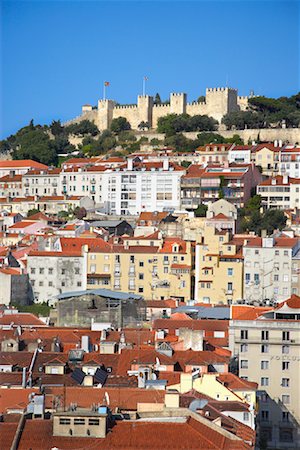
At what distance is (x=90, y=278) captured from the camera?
1544 inches

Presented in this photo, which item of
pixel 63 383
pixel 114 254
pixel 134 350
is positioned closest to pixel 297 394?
pixel 134 350

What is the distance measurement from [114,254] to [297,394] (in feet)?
49.3

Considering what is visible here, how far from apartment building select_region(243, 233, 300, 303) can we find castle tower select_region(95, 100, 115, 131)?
34692 millimetres

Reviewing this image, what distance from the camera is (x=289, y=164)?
182 ft

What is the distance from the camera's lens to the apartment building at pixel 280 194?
50.6 m

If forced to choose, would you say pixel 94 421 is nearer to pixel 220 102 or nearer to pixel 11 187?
pixel 11 187

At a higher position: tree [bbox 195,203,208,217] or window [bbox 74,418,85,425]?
tree [bbox 195,203,208,217]

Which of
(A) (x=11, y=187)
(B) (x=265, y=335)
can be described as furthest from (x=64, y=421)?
(A) (x=11, y=187)

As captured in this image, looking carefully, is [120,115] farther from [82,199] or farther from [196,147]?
[82,199]

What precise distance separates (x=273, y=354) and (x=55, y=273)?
1522cm

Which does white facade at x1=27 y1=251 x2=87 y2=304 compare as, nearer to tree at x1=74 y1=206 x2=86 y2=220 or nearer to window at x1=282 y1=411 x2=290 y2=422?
tree at x1=74 y1=206 x2=86 y2=220

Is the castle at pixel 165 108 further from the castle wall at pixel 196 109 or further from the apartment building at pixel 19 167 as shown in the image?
the apartment building at pixel 19 167

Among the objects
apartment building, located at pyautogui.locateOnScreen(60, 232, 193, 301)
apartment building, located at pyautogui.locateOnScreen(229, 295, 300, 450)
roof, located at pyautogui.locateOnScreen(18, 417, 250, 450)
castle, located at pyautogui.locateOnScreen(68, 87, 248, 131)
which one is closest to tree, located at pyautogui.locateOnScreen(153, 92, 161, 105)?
castle, located at pyautogui.locateOnScreen(68, 87, 248, 131)

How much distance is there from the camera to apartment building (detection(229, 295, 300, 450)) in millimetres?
24594
